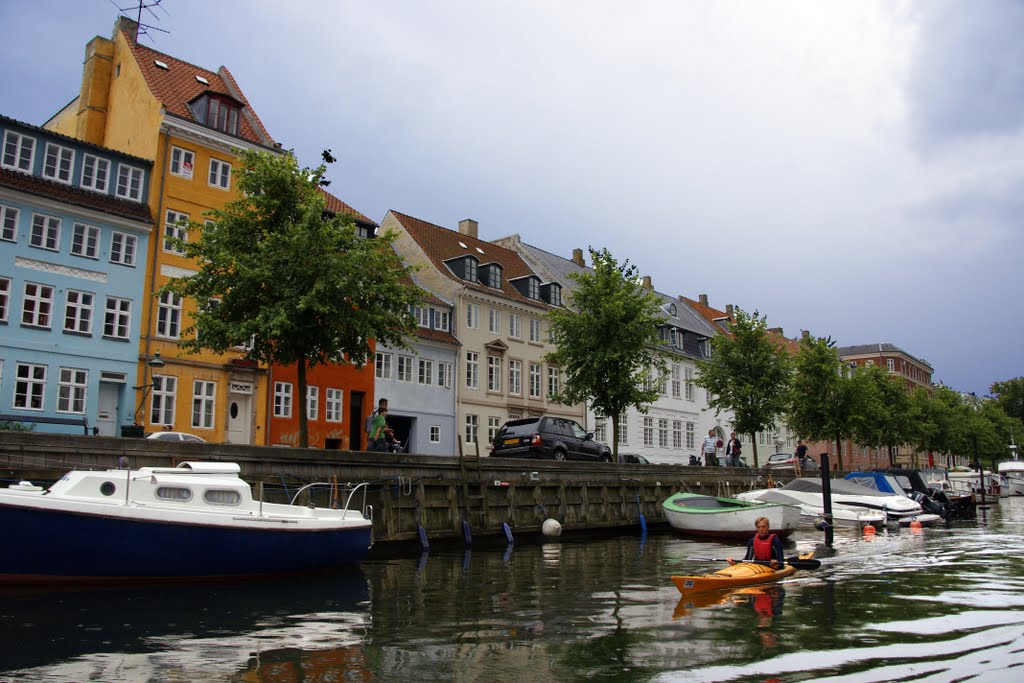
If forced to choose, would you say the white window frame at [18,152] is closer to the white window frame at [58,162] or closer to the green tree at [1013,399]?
the white window frame at [58,162]

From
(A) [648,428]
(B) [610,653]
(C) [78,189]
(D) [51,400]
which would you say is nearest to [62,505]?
(B) [610,653]

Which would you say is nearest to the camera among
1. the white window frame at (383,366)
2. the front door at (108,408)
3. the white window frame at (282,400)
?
the front door at (108,408)

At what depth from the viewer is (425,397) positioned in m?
43.8

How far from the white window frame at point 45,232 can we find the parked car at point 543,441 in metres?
17.6

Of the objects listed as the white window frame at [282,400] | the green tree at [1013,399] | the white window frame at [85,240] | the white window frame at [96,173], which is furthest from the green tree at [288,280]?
the green tree at [1013,399]

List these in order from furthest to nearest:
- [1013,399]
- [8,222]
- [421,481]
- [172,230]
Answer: [1013,399] → [172,230] → [8,222] → [421,481]

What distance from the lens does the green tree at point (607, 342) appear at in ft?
122

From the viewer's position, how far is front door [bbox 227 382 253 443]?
35.2m

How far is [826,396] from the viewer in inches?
2072

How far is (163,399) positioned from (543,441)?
14621mm

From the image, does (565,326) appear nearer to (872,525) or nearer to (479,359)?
(479,359)

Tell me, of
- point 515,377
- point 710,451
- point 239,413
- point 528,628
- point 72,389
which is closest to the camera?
point 528,628

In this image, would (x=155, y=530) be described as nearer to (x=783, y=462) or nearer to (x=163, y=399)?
(x=163, y=399)

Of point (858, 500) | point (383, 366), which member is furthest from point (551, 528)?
point (383, 366)
